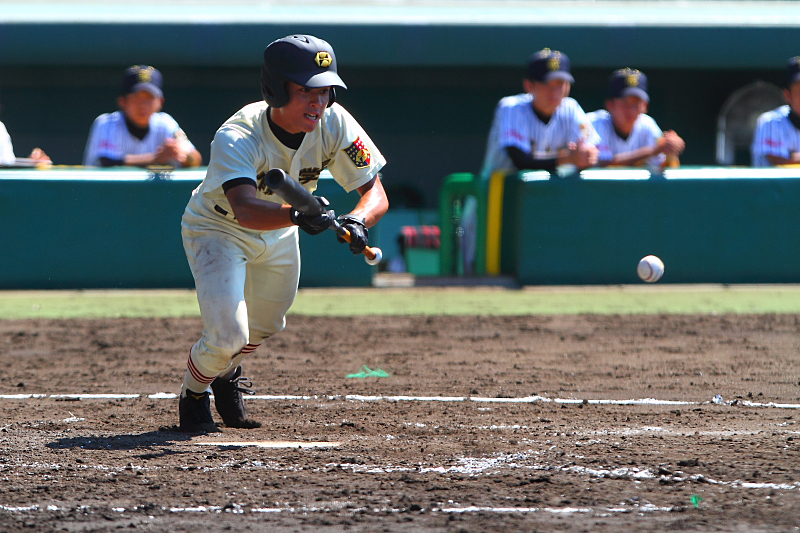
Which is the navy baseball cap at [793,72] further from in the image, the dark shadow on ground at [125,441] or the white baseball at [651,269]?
the dark shadow on ground at [125,441]

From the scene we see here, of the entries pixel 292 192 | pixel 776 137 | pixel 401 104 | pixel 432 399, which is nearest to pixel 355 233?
pixel 292 192

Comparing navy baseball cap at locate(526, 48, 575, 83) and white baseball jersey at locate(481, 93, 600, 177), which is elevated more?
navy baseball cap at locate(526, 48, 575, 83)

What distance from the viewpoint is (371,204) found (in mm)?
4750

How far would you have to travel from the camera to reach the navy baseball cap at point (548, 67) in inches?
390

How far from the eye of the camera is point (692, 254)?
10.0m

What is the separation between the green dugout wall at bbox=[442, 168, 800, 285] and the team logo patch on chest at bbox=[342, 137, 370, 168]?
16.7ft

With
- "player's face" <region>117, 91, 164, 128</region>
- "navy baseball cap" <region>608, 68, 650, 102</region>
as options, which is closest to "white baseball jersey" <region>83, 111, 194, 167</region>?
"player's face" <region>117, 91, 164, 128</region>

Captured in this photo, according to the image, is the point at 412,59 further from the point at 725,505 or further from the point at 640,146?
the point at 725,505

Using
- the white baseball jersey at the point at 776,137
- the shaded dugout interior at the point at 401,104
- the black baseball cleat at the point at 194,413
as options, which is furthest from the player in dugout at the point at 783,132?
the black baseball cleat at the point at 194,413

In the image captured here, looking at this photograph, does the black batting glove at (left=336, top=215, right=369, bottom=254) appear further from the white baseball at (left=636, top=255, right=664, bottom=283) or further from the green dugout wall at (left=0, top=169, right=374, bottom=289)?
the green dugout wall at (left=0, top=169, right=374, bottom=289)

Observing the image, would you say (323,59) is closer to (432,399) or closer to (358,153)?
(358,153)

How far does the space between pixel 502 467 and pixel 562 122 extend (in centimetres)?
650

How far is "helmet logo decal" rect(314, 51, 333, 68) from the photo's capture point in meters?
4.43

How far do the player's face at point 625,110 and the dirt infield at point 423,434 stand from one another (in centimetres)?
292
